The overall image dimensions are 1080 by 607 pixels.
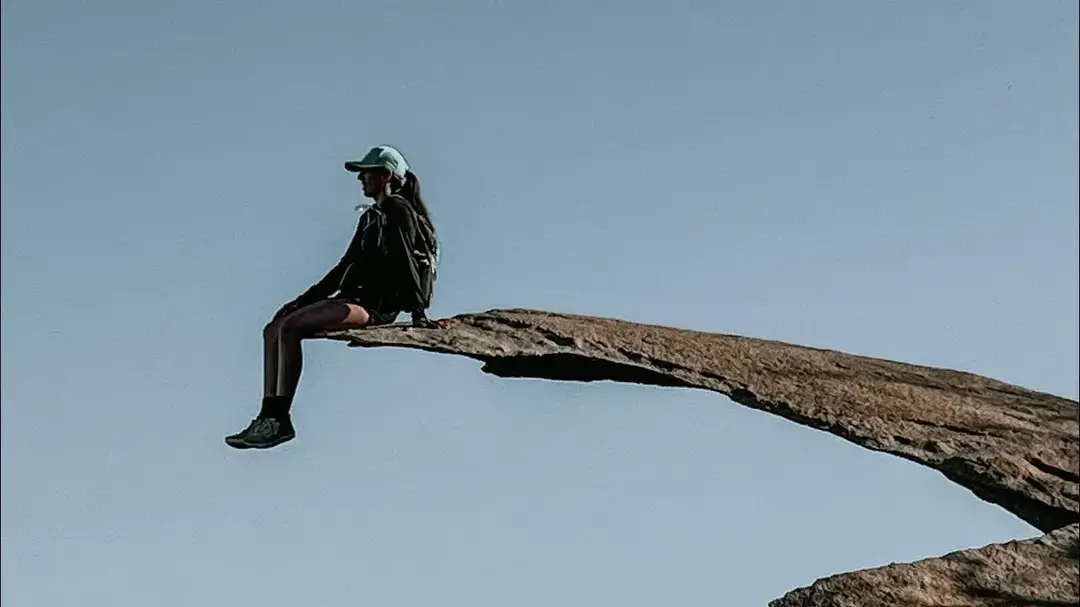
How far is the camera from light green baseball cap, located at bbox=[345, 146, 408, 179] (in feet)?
28.0

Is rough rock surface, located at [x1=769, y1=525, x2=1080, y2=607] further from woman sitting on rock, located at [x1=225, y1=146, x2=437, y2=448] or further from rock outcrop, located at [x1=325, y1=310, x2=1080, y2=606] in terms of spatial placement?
woman sitting on rock, located at [x1=225, y1=146, x2=437, y2=448]

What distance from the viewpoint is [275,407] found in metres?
8.31

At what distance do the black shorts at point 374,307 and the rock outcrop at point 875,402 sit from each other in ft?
0.39

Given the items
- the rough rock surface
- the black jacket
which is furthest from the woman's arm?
the rough rock surface

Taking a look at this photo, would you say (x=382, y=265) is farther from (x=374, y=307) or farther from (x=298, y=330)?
(x=298, y=330)

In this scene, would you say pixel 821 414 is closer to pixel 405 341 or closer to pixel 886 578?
pixel 886 578

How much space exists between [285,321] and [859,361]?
374 centimetres

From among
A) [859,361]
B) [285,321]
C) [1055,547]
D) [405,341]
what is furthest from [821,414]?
[285,321]

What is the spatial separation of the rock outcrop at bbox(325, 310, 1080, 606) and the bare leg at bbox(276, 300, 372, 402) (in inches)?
4.6

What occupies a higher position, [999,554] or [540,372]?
[540,372]

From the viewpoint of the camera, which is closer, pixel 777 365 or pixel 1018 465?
pixel 1018 465

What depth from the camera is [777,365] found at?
8906 mm

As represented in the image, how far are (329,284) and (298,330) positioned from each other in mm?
472

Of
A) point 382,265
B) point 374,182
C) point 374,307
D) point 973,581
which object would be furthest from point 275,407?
point 973,581
